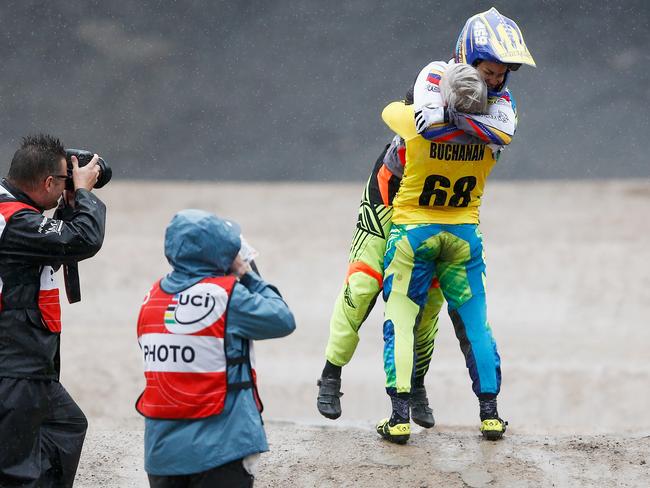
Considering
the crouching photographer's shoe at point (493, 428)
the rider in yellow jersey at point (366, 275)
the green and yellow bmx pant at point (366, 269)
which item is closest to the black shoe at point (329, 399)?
the rider in yellow jersey at point (366, 275)

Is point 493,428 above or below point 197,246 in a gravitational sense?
below

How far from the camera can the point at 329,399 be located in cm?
467

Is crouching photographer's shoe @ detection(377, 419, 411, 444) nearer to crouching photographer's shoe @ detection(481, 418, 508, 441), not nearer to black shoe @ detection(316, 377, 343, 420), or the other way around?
black shoe @ detection(316, 377, 343, 420)

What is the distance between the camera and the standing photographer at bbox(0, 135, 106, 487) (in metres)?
3.48

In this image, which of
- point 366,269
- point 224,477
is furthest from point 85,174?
point 366,269

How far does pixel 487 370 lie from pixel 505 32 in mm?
1587

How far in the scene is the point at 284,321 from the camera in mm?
3053

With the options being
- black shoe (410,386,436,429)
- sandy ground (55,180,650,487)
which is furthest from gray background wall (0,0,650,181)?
black shoe (410,386,436,429)

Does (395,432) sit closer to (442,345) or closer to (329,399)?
(329,399)

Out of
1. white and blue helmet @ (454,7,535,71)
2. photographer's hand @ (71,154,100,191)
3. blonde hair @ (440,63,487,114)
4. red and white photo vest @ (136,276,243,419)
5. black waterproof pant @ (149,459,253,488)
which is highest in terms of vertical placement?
white and blue helmet @ (454,7,535,71)

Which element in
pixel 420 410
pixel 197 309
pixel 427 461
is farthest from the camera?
pixel 420 410

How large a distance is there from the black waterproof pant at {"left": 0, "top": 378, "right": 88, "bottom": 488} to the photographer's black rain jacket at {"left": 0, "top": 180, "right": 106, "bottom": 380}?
70 millimetres

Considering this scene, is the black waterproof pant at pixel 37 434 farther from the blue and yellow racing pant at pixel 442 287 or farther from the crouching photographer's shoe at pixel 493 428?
the crouching photographer's shoe at pixel 493 428

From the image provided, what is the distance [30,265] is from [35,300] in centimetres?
13
